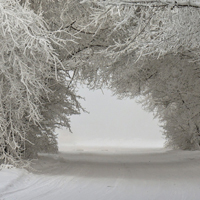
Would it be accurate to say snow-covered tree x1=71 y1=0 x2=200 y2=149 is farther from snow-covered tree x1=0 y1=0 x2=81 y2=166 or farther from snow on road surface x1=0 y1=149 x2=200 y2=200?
snow on road surface x1=0 y1=149 x2=200 y2=200

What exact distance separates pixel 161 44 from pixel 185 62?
559cm

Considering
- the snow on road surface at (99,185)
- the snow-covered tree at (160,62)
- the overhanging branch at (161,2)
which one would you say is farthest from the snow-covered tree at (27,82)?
the overhanging branch at (161,2)

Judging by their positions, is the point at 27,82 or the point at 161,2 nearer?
the point at 161,2

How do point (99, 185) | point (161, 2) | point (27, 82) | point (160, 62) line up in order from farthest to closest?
point (160, 62), point (27, 82), point (99, 185), point (161, 2)

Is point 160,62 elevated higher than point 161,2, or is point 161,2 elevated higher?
point 160,62

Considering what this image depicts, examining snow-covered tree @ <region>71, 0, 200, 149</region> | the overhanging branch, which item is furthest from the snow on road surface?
the overhanging branch

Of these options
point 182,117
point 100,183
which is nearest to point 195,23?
point 100,183

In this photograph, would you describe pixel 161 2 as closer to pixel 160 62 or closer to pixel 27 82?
pixel 27 82

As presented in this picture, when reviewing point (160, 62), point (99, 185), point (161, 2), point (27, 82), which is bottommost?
point (99, 185)

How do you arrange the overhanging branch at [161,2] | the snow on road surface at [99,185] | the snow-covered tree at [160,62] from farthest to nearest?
1. the snow-covered tree at [160,62]
2. the snow on road surface at [99,185]
3. the overhanging branch at [161,2]

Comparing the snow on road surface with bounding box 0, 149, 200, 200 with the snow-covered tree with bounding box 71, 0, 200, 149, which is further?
the snow-covered tree with bounding box 71, 0, 200, 149

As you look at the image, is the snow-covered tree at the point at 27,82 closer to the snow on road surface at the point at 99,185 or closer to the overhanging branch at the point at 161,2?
the snow on road surface at the point at 99,185

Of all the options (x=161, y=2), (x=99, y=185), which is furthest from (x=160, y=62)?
(x=161, y=2)

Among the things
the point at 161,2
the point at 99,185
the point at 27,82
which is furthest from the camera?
the point at 27,82
